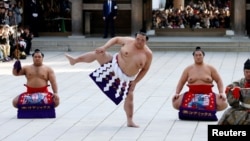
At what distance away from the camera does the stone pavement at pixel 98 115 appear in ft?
31.8

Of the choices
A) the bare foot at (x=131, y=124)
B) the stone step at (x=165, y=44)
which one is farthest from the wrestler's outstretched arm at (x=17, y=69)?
the stone step at (x=165, y=44)

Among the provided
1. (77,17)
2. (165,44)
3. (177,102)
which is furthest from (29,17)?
(177,102)

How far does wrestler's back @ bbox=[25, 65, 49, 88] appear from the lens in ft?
36.3

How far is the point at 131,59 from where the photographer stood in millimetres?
10266

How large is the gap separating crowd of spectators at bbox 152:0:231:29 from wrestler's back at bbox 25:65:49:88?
13127 millimetres

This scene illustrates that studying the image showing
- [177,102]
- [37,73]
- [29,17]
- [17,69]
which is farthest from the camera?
[29,17]

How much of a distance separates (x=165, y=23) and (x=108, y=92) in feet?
46.9

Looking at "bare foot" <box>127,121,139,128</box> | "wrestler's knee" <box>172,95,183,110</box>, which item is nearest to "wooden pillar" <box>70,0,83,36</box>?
"wrestler's knee" <box>172,95,183,110</box>

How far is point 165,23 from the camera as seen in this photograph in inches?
964

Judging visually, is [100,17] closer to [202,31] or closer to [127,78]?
[202,31]

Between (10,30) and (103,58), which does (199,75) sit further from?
(10,30)

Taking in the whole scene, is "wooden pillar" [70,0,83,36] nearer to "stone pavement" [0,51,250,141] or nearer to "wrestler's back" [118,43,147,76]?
"stone pavement" [0,51,250,141]

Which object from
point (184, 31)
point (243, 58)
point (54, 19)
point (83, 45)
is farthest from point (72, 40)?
point (243, 58)

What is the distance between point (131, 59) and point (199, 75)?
3.46ft
